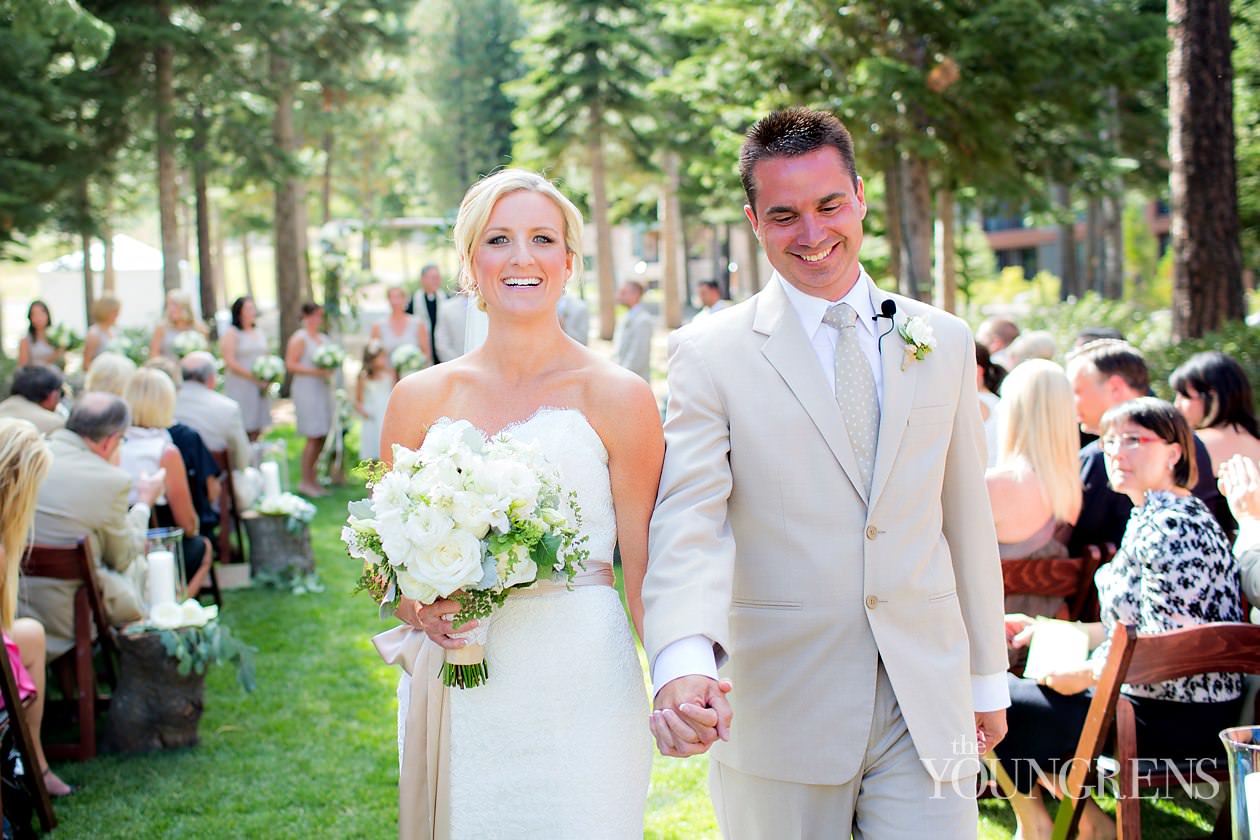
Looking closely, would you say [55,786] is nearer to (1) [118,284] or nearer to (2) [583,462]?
(2) [583,462]

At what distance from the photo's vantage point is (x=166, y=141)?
792 inches

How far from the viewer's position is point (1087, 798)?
4.32m

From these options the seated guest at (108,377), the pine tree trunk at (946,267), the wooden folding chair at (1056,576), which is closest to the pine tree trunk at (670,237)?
the pine tree trunk at (946,267)

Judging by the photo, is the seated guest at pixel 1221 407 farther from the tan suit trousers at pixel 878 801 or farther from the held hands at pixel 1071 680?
the tan suit trousers at pixel 878 801

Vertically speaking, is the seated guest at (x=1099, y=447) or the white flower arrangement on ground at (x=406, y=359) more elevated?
the white flower arrangement on ground at (x=406, y=359)

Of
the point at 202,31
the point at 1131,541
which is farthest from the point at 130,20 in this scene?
the point at 1131,541

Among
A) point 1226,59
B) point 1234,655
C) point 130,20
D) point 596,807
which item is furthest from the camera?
point 130,20

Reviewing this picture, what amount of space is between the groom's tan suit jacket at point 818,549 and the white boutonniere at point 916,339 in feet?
0.07

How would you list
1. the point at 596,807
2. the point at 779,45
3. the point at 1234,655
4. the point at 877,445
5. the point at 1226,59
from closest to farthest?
the point at 877,445 → the point at 596,807 → the point at 1234,655 → the point at 1226,59 → the point at 779,45

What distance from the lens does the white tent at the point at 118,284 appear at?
41219 mm

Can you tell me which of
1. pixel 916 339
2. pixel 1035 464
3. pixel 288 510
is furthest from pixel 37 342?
pixel 916 339

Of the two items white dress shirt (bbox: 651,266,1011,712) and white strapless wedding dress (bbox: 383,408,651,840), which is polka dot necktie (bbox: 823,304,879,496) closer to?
white dress shirt (bbox: 651,266,1011,712)

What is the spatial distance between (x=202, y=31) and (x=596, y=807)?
1923 cm

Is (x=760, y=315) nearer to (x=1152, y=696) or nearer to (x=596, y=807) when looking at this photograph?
(x=596, y=807)
